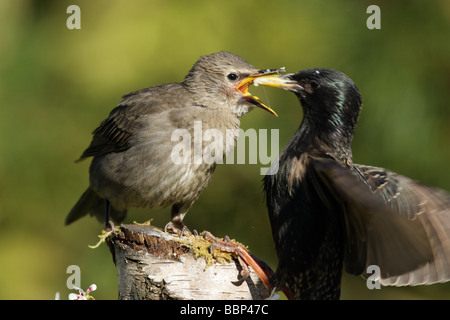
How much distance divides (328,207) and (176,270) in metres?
0.80

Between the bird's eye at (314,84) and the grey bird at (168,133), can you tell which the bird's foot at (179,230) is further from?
the bird's eye at (314,84)

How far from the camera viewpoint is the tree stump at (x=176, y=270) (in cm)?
310

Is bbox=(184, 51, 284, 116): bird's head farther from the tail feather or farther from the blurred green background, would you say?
the tail feather

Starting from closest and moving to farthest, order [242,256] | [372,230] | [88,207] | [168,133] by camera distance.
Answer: [372,230] → [242,256] → [168,133] → [88,207]

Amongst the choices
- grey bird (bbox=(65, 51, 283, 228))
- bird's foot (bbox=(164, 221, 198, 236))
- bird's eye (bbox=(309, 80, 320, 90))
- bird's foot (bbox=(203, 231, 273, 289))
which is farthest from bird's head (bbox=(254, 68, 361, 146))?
bird's foot (bbox=(164, 221, 198, 236))

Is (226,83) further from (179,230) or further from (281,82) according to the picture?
(179,230)

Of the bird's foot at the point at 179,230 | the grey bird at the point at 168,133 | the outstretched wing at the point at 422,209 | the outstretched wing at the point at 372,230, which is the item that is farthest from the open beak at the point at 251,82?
the outstretched wing at the point at 372,230

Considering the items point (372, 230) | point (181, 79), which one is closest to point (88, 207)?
point (181, 79)

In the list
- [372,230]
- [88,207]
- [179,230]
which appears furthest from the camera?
[88,207]

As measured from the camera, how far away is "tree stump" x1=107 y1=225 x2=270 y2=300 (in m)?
3.10

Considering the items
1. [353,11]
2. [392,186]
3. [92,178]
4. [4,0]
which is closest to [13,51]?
[4,0]

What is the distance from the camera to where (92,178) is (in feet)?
13.9

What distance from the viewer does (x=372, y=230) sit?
279 centimetres

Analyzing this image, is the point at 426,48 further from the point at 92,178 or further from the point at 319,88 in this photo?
the point at 92,178
